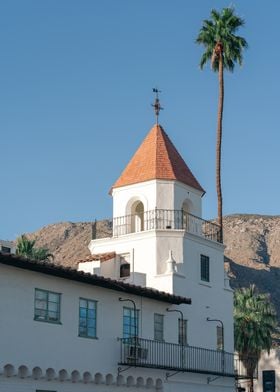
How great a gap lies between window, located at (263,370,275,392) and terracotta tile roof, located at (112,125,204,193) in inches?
948

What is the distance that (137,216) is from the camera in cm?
4094

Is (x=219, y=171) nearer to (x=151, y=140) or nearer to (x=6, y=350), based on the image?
(x=151, y=140)

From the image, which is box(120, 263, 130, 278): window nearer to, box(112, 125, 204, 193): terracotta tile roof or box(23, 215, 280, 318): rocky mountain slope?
box(112, 125, 204, 193): terracotta tile roof

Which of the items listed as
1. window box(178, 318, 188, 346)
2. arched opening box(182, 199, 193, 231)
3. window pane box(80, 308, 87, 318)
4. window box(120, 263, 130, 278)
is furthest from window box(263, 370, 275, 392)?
window pane box(80, 308, 87, 318)

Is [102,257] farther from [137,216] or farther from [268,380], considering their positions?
[268,380]

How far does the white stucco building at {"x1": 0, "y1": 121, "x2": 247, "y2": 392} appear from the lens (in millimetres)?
28141

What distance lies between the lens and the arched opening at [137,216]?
40.6 m

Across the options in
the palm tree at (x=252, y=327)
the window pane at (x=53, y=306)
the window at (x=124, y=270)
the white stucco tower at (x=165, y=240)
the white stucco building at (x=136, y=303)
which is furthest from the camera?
the palm tree at (x=252, y=327)

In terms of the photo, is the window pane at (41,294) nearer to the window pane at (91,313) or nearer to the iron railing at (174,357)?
the window pane at (91,313)

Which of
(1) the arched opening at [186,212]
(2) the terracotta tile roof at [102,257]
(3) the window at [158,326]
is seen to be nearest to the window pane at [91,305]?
(3) the window at [158,326]

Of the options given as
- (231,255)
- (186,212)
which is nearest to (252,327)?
(186,212)

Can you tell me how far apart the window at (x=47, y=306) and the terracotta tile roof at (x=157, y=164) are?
11780mm

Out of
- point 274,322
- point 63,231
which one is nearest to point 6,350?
point 274,322

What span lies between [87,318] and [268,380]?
32.5 metres
